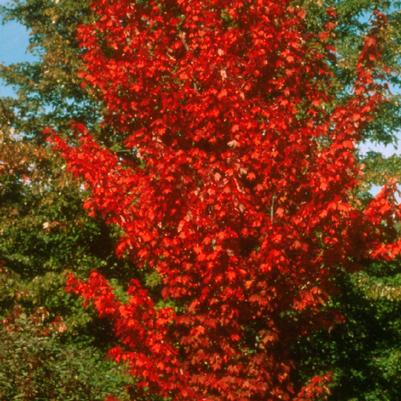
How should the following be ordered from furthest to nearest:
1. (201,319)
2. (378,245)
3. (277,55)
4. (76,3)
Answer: (76,3), (277,55), (378,245), (201,319)

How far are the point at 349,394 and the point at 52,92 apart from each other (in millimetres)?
13702

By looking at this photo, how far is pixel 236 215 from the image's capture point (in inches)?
299

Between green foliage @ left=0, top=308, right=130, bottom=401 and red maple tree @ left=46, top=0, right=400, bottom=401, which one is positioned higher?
red maple tree @ left=46, top=0, right=400, bottom=401

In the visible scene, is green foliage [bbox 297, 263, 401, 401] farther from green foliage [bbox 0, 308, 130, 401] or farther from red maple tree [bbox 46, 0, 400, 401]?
green foliage [bbox 0, 308, 130, 401]

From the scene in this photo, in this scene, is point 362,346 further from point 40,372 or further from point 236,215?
point 40,372

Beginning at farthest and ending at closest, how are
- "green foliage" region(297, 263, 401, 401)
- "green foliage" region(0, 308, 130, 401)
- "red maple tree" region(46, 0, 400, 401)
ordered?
"green foliage" region(297, 263, 401, 401)
"green foliage" region(0, 308, 130, 401)
"red maple tree" region(46, 0, 400, 401)

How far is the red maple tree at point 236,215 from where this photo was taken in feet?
24.6

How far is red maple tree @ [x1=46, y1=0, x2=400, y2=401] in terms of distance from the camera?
7488mm

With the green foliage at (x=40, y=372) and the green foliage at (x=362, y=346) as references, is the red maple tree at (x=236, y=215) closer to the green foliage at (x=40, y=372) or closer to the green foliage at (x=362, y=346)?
the green foliage at (x=40, y=372)

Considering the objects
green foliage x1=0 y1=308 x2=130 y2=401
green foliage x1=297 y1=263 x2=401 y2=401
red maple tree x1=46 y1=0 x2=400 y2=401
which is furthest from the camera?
green foliage x1=297 y1=263 x2=401 y2=401

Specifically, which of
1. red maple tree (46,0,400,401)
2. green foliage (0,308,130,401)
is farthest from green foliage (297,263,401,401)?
green foliage (0,308,130,401)

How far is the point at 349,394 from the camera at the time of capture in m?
12.5

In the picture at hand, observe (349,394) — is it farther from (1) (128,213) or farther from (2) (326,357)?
(1) (128,213)

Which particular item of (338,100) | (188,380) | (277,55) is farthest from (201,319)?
(338,100)
